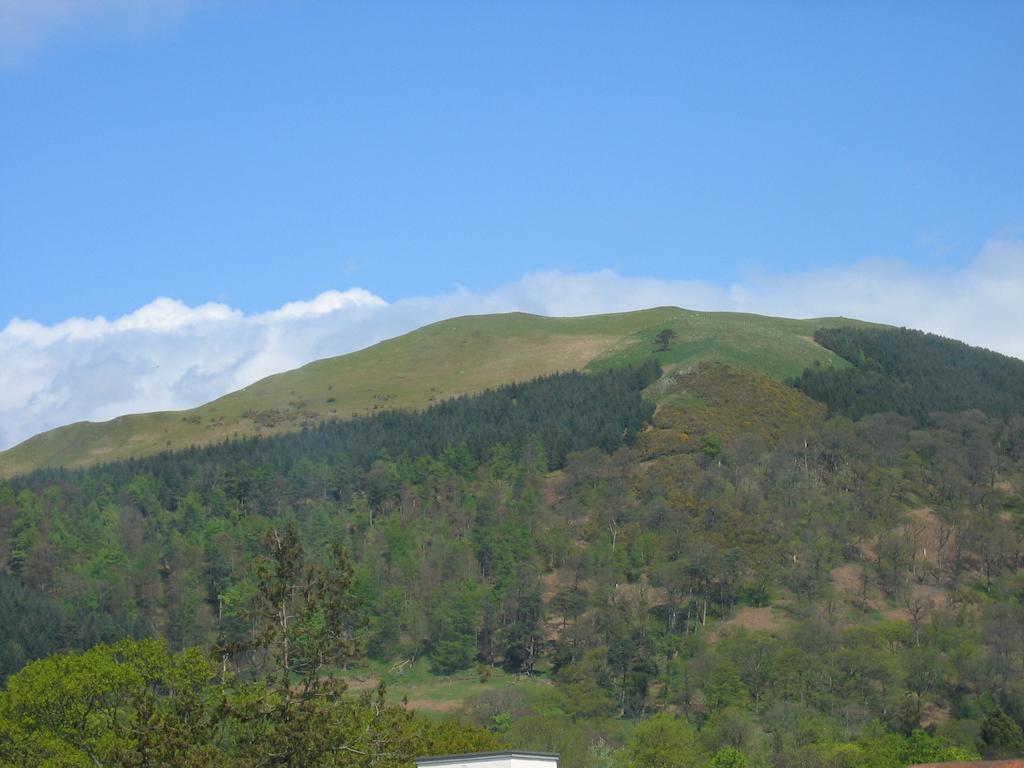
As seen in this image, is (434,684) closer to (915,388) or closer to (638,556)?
(638,556)

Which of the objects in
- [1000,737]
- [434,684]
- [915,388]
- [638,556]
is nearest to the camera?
[1000,737]

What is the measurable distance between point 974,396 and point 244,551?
9968 centimetres

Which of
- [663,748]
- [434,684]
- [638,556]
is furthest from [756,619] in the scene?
[663,748]

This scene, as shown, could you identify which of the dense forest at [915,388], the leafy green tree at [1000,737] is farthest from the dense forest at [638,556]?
the dense forest at [915,388]

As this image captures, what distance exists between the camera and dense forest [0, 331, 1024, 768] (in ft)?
311

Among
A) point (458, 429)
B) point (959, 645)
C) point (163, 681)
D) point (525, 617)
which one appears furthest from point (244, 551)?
point (163, 681)

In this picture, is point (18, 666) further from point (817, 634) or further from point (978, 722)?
point (978, 722)

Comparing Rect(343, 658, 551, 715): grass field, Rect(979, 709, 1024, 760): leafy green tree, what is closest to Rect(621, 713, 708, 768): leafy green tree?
Rect(979, 709, 1024, 760): leafy green tree

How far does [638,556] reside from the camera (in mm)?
127000

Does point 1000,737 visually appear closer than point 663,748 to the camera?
No

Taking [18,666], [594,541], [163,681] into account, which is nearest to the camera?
[163,681]

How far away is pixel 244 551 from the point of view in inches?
5384

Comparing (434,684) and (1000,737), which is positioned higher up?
(434,684)

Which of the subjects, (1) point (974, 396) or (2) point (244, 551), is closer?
(2) point (244, 551)
